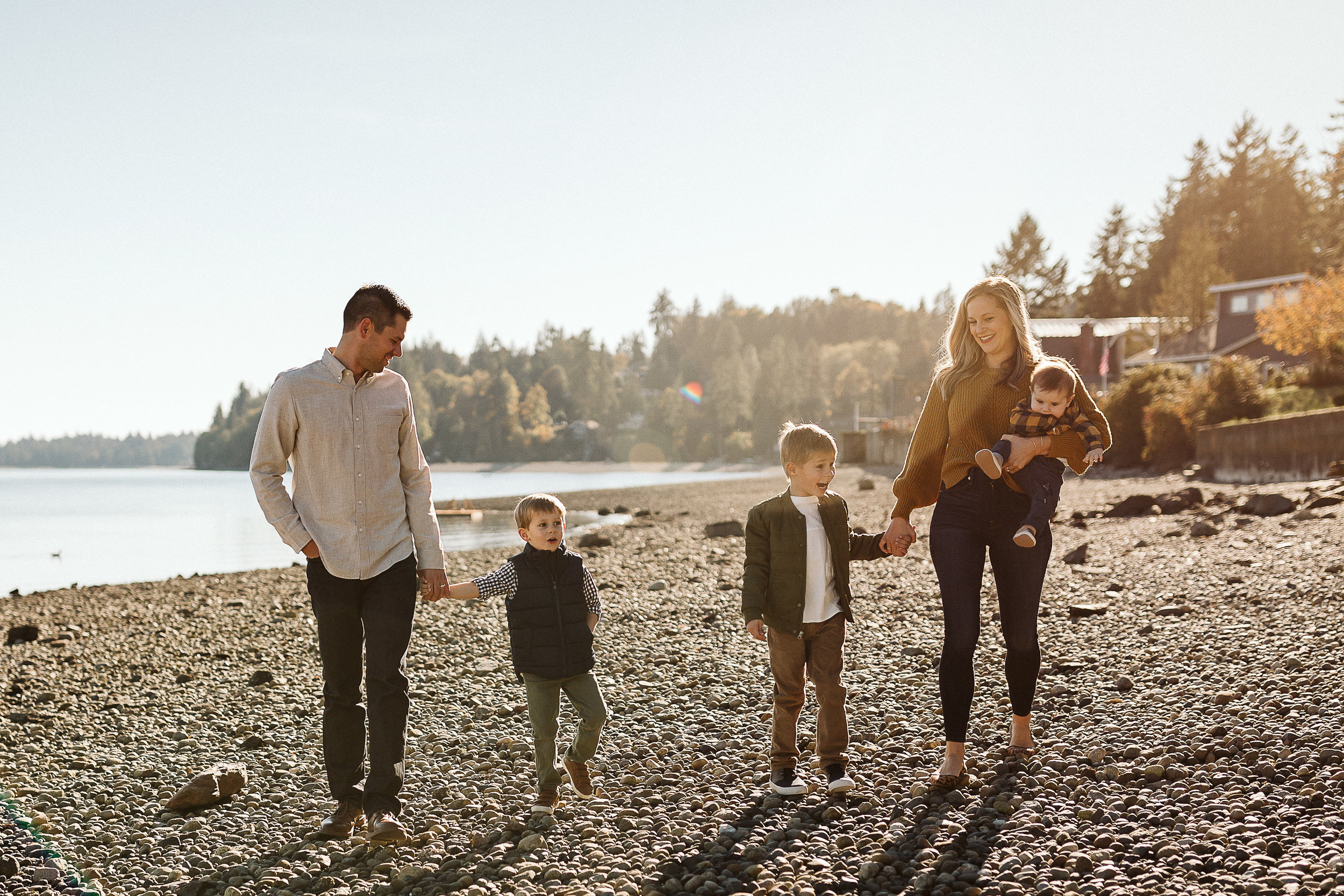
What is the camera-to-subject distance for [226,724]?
687 cm

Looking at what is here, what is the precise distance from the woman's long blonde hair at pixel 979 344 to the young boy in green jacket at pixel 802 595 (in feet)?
2.32

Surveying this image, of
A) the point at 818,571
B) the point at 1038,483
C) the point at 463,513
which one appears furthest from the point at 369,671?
the point at 463,513

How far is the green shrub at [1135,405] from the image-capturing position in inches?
1150

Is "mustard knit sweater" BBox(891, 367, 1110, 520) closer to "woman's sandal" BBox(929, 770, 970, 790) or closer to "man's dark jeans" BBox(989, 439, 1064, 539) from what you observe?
"man's dark jeans" BBox(989, 439, 1064, 539)

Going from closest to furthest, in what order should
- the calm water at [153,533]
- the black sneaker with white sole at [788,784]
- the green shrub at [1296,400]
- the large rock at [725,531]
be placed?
the black sneaker with white sole at [788,784], the large rock at [725,531], the green shrub at [1296,400], the calm water at [153,533]

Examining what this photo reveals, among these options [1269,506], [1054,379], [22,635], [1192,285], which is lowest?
[22,635]

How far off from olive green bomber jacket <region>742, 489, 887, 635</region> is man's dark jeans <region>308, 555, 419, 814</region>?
160 centimetres

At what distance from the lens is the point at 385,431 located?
4203 mm

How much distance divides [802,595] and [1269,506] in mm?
12184

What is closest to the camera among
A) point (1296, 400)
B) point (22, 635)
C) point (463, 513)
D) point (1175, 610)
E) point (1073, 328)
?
point (1175, 610)

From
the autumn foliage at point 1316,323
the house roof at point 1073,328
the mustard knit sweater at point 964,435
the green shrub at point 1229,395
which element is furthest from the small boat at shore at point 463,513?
the mustard knit sweater at point 964,435

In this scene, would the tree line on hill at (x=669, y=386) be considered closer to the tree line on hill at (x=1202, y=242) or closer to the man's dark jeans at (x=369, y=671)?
the tree line on hill at (x=1202, y=242)

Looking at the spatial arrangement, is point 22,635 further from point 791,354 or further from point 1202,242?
point 791,354

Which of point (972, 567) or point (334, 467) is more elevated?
point (334, 467)
